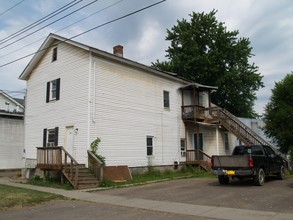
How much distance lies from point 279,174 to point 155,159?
8.14m

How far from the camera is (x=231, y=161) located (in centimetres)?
1600

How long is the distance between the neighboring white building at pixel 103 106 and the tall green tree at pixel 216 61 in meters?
13.5

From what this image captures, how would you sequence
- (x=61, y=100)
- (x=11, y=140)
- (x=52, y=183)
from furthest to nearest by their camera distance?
1. (x=11, y=140)
2. (x=61, y=100)
3. (x=52, y=183)

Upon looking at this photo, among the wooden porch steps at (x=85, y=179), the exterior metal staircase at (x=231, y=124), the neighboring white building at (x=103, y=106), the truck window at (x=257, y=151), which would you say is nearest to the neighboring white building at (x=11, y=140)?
the neighboring white building at (x=103, y=106)

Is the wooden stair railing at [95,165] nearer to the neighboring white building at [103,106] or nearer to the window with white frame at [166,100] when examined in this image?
the neighboring white building at [103,106]

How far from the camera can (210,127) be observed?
28.7 metres

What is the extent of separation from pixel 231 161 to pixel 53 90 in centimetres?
1268

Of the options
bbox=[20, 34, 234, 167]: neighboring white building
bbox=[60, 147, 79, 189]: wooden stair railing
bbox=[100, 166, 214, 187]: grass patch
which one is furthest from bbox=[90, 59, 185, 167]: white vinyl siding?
bbox=[60, 147, 79, 189]: wooden stair railing

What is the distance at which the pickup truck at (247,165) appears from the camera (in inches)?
613

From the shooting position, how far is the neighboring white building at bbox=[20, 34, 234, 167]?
19750 mm

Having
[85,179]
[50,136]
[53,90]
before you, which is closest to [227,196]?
[85,179]

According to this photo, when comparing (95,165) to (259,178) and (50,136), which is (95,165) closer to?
(50,136)

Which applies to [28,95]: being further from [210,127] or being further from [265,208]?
[265,208]

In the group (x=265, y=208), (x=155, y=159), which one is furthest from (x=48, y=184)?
(x=265, y=208)
